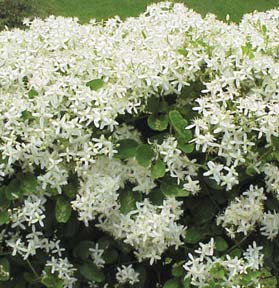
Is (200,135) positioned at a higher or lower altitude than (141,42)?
lower

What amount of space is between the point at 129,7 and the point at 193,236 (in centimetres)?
1022

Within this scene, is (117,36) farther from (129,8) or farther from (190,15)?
(129,8)

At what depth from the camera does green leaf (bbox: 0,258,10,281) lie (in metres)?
2.71

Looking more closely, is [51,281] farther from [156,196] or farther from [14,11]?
[14,11]

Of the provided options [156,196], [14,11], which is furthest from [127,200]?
[14,11]

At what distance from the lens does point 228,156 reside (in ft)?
8.41

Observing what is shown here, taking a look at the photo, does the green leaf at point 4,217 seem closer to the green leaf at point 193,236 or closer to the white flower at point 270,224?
the green leaf at point 193,236

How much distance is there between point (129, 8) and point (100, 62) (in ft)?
32.6

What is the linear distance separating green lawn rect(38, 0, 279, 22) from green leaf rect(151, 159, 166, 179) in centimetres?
953

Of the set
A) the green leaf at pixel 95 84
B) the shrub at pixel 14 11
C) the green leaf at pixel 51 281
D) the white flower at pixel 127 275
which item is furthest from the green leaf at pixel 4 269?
the shrub at pixel 14 11

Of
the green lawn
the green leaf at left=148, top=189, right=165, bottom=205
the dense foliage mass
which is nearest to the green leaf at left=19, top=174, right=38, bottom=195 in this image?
the dense foliage mass

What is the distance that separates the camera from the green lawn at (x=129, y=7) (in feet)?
40.1

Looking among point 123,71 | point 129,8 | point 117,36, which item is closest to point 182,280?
point 123,71

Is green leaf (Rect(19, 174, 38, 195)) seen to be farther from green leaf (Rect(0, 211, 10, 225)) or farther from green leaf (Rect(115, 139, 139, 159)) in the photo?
green leaf (Rect(115, 139, 139, 159))
